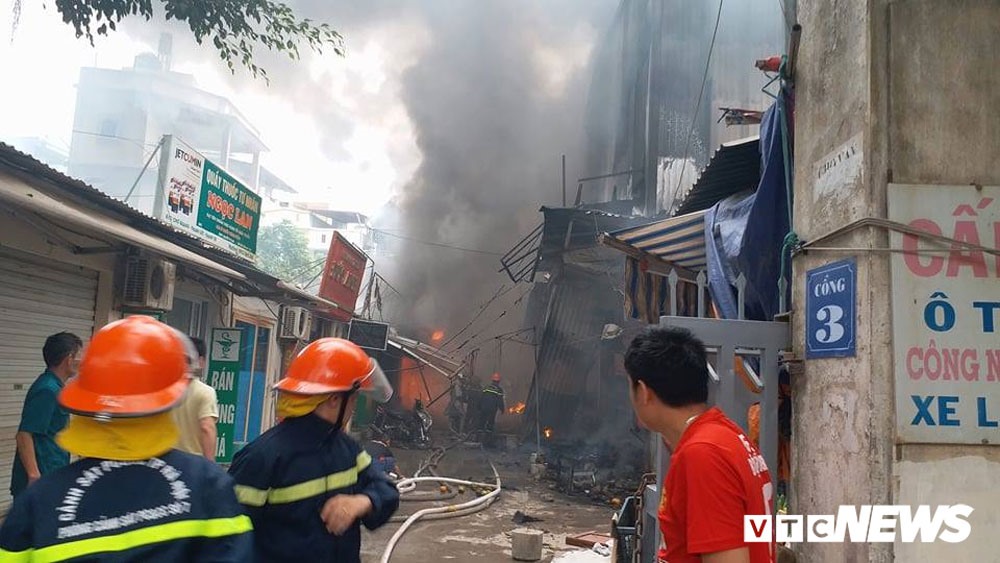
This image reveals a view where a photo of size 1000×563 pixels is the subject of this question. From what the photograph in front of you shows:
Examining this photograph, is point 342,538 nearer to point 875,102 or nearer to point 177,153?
point 875,102

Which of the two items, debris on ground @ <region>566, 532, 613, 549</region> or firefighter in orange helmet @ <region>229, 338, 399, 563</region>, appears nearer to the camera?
firefighter in orange helmet @ <region>229, 338, 399, 563</region>

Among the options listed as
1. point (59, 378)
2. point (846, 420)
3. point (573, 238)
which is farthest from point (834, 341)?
point (573, 238)

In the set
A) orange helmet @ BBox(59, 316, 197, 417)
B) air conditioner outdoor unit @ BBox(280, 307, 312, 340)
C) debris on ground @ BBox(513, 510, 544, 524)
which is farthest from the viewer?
air conditioner outdoor unit @ BBox(280, 307, 312, 340)

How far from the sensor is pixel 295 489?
223 cm

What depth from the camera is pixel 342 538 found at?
2.29m

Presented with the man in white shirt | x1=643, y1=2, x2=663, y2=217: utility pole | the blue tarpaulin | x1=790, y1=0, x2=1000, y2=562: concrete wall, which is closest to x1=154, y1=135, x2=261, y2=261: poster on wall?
the man in white shirt

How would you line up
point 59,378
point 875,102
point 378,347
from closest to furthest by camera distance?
1. point 875,102
2. point 59,378
3. point 378,347

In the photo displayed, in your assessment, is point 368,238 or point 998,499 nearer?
point 998,499

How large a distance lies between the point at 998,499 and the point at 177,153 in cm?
916

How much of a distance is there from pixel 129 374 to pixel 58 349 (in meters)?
3.25

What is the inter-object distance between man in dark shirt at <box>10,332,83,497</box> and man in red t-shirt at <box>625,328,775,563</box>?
366 centimetres

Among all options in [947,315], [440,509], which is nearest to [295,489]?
[947,315]

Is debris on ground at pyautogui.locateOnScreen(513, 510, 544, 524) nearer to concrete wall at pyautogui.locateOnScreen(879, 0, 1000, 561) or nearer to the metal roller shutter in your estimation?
the metal roller shutter

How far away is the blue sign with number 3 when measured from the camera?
8.22 feet
